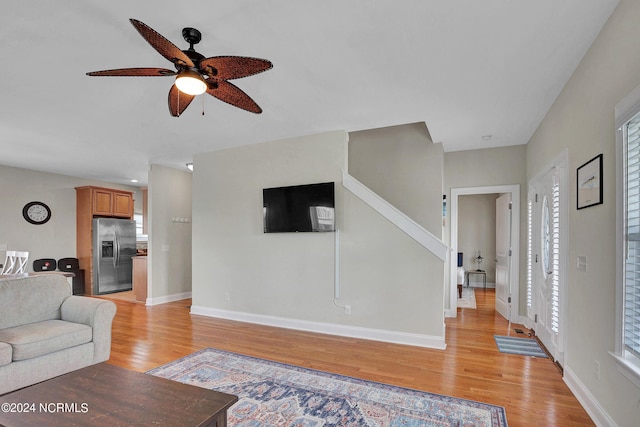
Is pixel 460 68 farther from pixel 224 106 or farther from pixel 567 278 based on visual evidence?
pixel 224 106

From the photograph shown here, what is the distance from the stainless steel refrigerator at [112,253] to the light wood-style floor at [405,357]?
2.76 metres

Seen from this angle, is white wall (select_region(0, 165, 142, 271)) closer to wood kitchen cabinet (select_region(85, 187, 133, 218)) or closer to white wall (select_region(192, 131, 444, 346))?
wood kitchen cabinet (select_region(85, 187, 133, 218))

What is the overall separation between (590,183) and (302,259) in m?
3.08

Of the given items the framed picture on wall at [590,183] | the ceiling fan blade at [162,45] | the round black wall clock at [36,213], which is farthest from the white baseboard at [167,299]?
the framed picture on wall at [590,183]

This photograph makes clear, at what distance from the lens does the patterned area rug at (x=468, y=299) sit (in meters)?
5.77

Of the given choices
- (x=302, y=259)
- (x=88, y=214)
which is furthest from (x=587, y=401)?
(x=88, y=214)

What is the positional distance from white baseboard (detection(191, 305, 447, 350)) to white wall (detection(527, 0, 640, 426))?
128 centimetres

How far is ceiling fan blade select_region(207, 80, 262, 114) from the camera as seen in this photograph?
2251 mm

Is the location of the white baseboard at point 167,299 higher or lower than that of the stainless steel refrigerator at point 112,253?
lower

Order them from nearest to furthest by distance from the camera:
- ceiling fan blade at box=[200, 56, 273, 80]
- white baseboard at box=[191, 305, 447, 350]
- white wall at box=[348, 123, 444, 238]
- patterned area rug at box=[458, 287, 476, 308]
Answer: ceiling fan blade at box=[200, 56, 273, 80], white baseboard at box=[191, 305, 447, 350], white wall at box=[348, 123, 444, 238], patterned area rug at box=[458, 287, 476, 308]

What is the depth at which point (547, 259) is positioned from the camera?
3580mm

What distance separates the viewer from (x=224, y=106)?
3385 mm

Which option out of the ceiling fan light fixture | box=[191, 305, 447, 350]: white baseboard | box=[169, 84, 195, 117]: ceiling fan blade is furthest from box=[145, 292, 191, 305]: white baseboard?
the ceiling fan light fixture

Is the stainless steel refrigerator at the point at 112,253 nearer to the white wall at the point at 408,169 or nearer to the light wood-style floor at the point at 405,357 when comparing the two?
the light wood-style floor at the point at 405,357
